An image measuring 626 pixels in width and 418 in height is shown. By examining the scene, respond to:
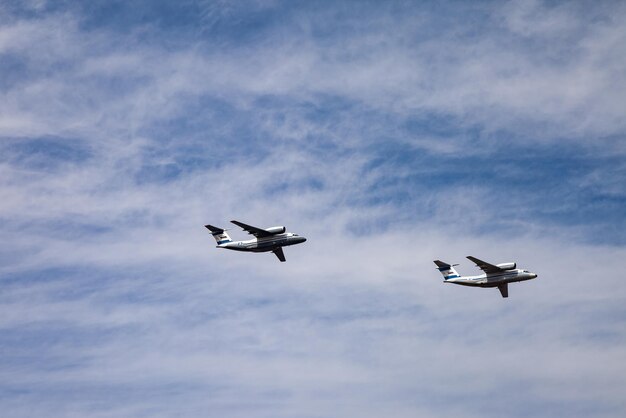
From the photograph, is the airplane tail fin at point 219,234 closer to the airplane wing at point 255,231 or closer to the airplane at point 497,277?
the airplane wing at point 255,231

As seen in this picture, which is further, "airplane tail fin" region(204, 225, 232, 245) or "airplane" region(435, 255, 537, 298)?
"airplane tail fin" region(204, 225, 232, 245)

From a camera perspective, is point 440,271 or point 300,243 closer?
point 300,243

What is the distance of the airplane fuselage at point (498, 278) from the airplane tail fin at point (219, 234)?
152 ft

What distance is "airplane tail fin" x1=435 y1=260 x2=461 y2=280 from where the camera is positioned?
146212 mm

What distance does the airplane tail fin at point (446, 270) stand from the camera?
14621cm

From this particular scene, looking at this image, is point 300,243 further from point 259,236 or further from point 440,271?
point 440,271

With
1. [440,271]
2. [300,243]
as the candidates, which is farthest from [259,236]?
[440,271]

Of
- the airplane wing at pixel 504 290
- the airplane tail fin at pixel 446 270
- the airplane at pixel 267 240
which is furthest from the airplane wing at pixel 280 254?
the airplane wing at pixel 504 290

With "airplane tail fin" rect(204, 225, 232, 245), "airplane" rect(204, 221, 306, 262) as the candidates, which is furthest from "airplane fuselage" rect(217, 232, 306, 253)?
"airplane tail fin" rect(204, 225, 232, 245)

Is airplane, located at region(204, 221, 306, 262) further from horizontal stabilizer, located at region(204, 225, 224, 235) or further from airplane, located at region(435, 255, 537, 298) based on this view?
airplane, located at region(435, 255, 537, 298)

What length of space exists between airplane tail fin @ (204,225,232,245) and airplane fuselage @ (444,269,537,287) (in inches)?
1820

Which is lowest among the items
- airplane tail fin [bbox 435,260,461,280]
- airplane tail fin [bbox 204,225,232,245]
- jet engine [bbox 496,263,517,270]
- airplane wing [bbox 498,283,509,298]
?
airplane wing [bbox 498,283,509,298]

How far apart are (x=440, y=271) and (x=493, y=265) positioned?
16.3m

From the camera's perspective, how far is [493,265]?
435 ft
